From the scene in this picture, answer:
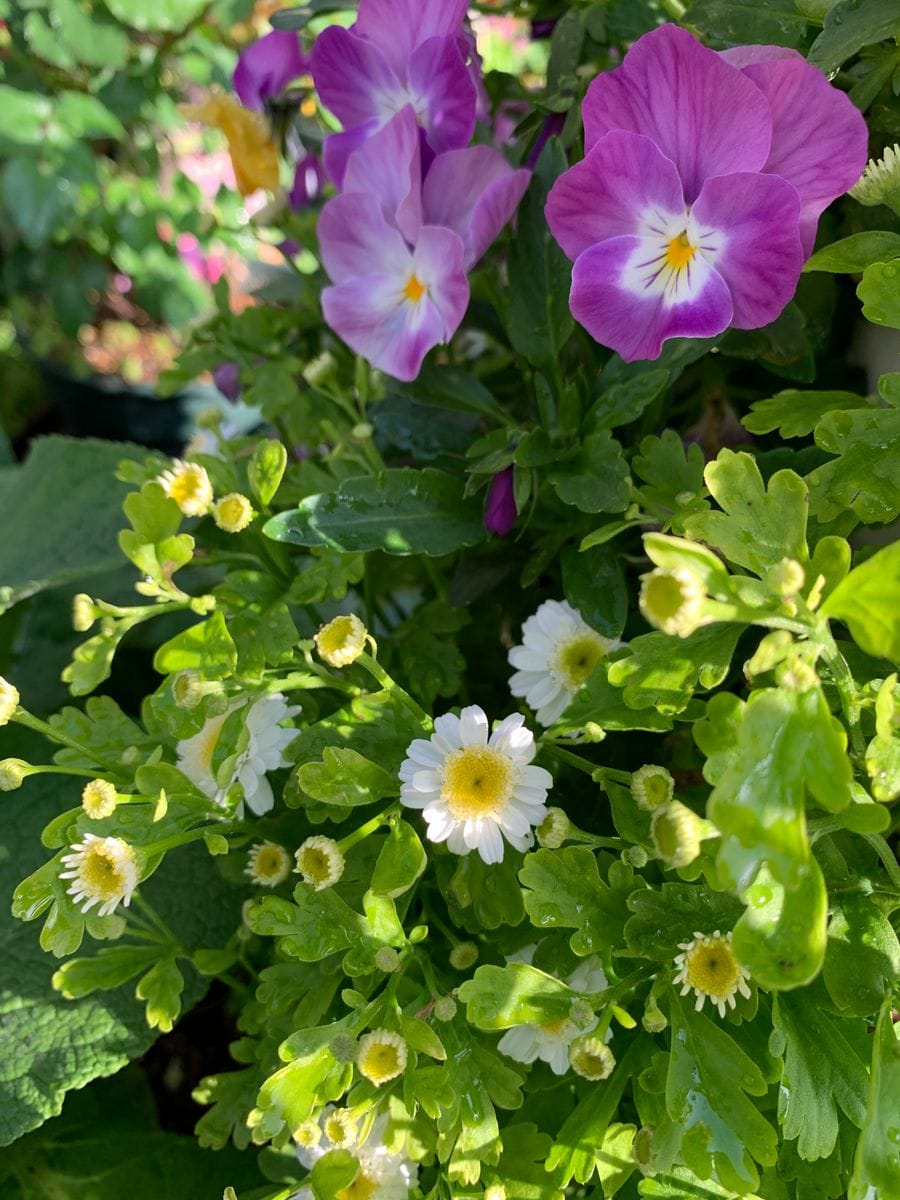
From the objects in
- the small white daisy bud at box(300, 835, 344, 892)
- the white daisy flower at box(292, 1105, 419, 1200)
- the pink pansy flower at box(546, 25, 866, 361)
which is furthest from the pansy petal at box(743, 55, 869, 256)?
the white daisy flower at box(292, 1105, 419, 1200)

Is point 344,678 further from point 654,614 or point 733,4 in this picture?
point 733,4

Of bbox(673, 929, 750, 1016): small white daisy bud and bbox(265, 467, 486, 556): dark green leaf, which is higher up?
bbox(265, 467, 486, 556): dark green leaf

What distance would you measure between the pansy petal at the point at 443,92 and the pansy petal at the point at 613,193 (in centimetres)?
10

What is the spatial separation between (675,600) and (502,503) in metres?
0.21

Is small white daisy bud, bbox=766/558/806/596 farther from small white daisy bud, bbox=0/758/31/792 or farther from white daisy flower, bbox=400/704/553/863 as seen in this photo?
small white daisy bud, bbox=0/758/31/792

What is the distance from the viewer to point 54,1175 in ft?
1.94

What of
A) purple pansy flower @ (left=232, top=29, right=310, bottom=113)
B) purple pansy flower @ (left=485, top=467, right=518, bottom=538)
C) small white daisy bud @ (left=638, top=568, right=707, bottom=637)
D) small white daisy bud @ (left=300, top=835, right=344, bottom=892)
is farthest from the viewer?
purple pansy flower @ (left=232, top=29, right=310, bottom=113)

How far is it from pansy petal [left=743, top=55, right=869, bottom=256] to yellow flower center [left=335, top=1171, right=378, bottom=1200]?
0.46 metres

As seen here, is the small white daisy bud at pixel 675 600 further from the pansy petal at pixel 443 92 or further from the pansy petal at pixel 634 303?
the pansy petal at pixel 443 92

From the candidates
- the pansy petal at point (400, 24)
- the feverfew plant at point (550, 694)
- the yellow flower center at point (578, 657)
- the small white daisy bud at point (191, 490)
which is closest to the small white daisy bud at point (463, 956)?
the feverfew plant at point (550, 694)

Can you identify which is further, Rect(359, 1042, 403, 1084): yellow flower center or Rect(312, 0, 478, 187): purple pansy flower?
Rect(312, 0, 478, 187): purple pansy flower

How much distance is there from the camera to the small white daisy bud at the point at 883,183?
41cm

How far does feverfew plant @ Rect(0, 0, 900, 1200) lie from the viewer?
14.5 inches

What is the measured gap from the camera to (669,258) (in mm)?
469
